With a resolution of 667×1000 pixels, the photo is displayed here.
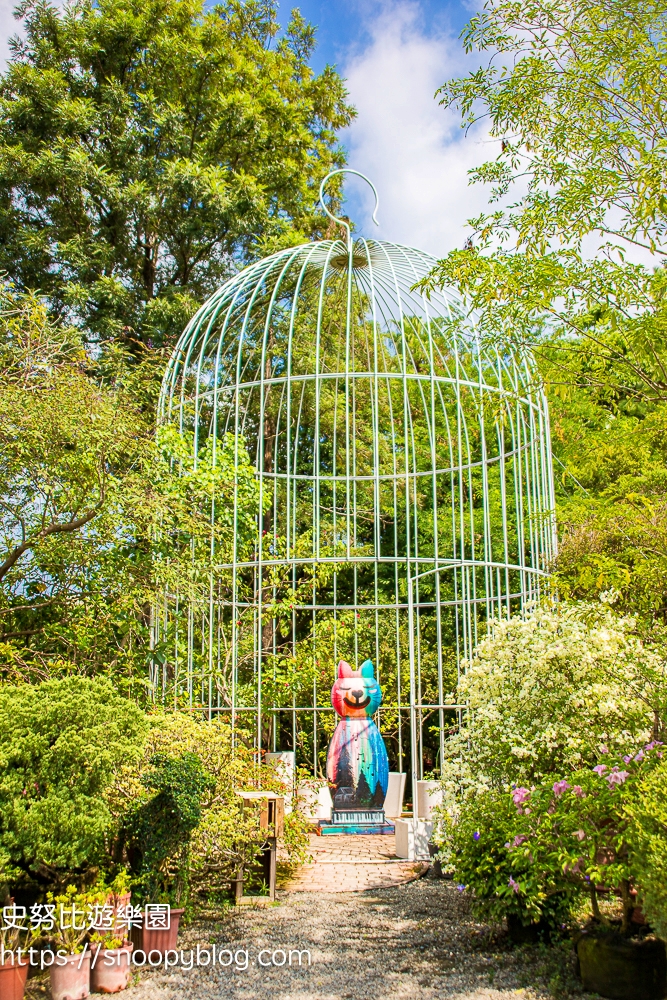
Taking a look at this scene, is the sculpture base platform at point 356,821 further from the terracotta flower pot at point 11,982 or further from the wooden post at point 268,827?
the terracotta flower pot at point 11,982

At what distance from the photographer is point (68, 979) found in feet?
13.6

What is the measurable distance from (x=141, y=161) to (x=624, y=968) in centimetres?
1438

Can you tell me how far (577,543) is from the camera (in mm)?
8727

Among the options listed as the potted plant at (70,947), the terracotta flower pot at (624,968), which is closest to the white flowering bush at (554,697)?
the terracotta flower pot at (624,968)

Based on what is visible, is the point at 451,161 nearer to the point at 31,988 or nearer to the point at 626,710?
the point at 626,710

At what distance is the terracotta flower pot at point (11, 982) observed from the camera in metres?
3.95

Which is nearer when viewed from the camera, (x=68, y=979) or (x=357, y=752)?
(x=68, y=979)

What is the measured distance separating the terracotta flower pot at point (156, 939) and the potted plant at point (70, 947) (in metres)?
0.40

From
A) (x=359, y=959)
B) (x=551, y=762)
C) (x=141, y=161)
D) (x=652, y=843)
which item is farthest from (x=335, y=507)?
(x=652, y=843)

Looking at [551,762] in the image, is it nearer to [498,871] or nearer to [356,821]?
[498,871]

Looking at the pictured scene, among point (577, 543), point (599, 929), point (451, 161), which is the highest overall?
point (451, 161)

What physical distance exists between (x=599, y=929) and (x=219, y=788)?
8.48 feet

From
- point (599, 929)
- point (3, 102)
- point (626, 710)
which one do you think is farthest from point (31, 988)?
point (3, 102)

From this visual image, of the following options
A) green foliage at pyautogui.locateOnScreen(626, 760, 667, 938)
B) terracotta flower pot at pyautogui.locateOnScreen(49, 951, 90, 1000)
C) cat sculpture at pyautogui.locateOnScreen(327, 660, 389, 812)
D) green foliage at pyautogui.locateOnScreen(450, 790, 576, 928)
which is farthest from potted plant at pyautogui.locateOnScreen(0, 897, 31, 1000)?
cat sculpture at pyautogui.locateOnScreen(327, 660, 389, 812)
